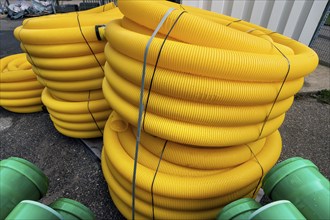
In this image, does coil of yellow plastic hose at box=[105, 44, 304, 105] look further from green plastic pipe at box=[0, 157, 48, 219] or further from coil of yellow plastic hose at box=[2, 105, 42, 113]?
coil of yellow plastic hose at box=[2, 105, 42, 113]

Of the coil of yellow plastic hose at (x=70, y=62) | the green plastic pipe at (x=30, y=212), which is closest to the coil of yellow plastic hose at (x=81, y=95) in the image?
the coil of yellow plastic hose at (x=70, y=62)

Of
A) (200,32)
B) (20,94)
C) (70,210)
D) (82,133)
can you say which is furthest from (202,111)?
(20,94)

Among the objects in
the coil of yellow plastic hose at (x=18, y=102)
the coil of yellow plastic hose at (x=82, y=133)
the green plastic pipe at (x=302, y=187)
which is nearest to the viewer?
the green plastic pipe at (x=302, y=187)

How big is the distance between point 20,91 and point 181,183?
7.96 feet

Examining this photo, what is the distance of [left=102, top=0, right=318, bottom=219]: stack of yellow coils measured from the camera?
1024 millimetres

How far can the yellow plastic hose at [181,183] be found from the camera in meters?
1.25

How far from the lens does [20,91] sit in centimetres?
274

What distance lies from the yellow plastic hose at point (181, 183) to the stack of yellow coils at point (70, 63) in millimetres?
804

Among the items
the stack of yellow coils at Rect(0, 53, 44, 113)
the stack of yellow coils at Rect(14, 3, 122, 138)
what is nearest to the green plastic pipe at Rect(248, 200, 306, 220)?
the stack of yellow coils at Rect(14, 3, 122, 138)

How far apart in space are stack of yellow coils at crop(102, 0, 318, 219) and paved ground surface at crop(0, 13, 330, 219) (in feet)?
1.71

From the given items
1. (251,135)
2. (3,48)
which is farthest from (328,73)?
(3,48)

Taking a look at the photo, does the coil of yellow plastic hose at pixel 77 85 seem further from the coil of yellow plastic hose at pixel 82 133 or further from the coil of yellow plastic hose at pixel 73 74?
the coil of yellow plastic hose at pixel 82 133

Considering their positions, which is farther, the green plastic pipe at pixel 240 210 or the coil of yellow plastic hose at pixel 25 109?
the coil of yellow plastic hose at pixel 25 109

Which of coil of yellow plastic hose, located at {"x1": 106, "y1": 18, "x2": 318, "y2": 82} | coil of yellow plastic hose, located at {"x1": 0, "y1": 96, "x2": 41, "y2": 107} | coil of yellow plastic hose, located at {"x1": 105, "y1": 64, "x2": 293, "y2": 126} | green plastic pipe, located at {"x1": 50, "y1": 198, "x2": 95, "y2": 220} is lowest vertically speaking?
coil of yellow plastic hose, located at {"x1": 0, "y1": 96, "x2": 41, "y2": 107}
